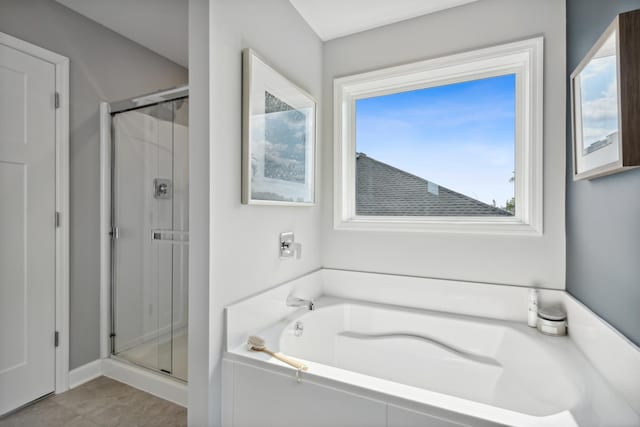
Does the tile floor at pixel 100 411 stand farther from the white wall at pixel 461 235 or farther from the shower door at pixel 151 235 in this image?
the white wall at pixel 461 235

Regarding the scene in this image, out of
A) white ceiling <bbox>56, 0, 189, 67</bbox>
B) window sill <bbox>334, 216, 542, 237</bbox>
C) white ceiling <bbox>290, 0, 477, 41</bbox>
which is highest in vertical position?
white ceiling <bbox>56, 0, 189, 67</bbox>

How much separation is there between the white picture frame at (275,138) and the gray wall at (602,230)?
53.5 inches

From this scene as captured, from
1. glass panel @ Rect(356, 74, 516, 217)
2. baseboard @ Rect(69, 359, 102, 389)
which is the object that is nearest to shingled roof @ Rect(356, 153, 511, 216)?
glass panel @ Rect(356, 74, 516, 217)

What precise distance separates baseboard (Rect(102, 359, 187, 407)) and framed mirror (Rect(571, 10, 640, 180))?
235 centimetres

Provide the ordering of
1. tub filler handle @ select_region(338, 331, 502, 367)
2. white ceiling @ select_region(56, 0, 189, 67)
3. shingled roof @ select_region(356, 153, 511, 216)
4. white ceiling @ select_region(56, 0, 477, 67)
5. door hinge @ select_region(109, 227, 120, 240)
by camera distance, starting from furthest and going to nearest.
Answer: door hinge @ select_region(109, 227, 120, 240) → white ceiling @ select_region(56, 0, 189, 67) → shingled roof @ select_region(356, 153, 511, 216) → white ceiling @ select_region(56, 0, 477, 67) → tub filler handle @ select_region(338, 331, 502, 367)

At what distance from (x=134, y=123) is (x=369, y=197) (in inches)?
67.9

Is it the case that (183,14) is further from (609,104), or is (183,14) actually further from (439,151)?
(609,104)

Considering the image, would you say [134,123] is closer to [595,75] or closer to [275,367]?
[275,367]

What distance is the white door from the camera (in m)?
1.79

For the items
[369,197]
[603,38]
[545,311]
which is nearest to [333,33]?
[369,197]

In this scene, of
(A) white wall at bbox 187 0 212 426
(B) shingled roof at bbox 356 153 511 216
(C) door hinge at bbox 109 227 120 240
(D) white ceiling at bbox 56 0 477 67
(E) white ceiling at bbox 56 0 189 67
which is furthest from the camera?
(C) door hinge at bbox 109 227 120 240

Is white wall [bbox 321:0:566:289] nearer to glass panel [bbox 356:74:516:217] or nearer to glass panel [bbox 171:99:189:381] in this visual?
glass panel [bbox 356:74:516:217]

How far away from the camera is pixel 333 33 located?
212 cm

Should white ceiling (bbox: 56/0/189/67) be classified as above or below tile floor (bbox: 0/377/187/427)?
above
